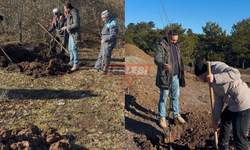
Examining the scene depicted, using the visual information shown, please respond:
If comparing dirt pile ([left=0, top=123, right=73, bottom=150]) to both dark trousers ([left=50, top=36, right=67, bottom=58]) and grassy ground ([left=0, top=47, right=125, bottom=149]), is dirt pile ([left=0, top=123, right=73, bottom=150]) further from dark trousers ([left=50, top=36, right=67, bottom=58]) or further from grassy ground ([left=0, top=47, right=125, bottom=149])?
dark trousers ([left=50, top=36, right=67, bottom=58])

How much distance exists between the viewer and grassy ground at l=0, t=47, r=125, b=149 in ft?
9.81

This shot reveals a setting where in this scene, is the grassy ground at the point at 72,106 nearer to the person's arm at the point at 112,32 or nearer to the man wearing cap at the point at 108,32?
the man wearing cap at the point at 108,32

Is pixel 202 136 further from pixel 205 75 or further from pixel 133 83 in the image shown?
pixel 133 83

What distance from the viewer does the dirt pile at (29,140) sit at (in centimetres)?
205

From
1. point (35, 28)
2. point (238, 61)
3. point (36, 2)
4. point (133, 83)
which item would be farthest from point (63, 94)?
point (238, 61)

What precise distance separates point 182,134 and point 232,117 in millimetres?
Result: 1180

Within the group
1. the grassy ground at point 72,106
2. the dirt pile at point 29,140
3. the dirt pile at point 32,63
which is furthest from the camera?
the dirt pile at point 32,63

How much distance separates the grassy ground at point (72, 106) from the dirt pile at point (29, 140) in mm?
371

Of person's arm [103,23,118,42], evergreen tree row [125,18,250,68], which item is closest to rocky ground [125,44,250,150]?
person's arm [103,23,118,42]

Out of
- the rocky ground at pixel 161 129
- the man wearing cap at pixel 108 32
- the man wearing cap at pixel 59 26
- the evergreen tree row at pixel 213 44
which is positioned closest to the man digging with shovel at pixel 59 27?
the man wearing cap at pixel 59 26

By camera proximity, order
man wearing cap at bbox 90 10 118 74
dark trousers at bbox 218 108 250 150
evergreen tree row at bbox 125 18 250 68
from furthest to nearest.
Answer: evergreen tree row at bbox 125 18 250 68 → man wearing cap at bbox 90 10 118 74 → dark trousers at bbox 218 108 250 150

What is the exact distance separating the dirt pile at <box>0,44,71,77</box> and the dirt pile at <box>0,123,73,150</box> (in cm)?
241

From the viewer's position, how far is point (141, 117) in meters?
3.89

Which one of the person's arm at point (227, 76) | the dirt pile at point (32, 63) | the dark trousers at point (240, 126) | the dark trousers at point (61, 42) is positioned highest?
the dark trousers at point (61, 42)
